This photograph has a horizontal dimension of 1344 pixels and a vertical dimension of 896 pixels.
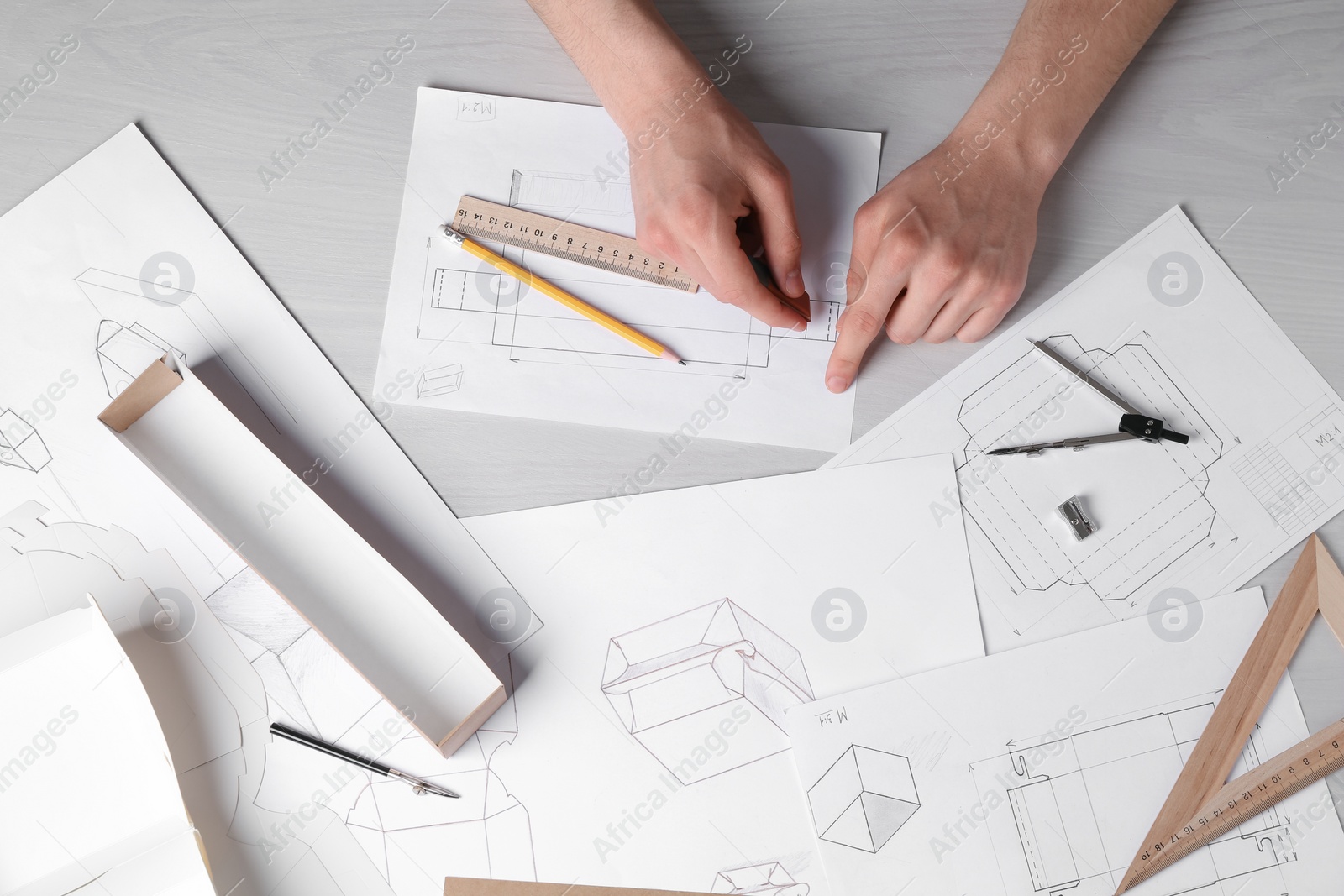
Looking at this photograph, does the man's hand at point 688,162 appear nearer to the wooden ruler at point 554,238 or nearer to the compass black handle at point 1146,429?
the wooden ruler at point 554,238

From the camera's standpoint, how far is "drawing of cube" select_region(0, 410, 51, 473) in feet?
4.40

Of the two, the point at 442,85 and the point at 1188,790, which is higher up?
the point at 442,85

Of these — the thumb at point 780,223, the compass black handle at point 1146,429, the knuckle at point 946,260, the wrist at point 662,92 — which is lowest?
the compass black handle at point 1146,429

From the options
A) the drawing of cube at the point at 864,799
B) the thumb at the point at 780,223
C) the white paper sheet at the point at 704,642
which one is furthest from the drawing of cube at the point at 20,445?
the drawing of cube at the point at 864,799

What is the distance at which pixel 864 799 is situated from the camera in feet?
4.10

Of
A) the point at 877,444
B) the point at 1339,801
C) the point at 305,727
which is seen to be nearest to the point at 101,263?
the point at 305,727

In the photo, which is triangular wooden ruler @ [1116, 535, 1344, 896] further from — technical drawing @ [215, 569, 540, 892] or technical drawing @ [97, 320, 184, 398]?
technical drawing @ [97, 320, 184, 398]

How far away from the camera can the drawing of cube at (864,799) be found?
1.25 m

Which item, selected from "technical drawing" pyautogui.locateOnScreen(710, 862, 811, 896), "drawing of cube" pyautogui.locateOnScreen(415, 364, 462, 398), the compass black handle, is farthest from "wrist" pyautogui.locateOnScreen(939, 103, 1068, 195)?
"technical drawing" pyautogui.locateOnScreen(710, 862, 811, 896)

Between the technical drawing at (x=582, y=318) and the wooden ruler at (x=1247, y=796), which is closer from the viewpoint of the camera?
the wooden ruler at (x=1247, y=796)

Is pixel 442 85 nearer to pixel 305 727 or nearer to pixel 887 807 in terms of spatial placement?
pixel 305 727

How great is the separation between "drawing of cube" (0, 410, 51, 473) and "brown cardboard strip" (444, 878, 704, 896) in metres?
0.94

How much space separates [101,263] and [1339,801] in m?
2.14

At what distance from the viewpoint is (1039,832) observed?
4.09ft
